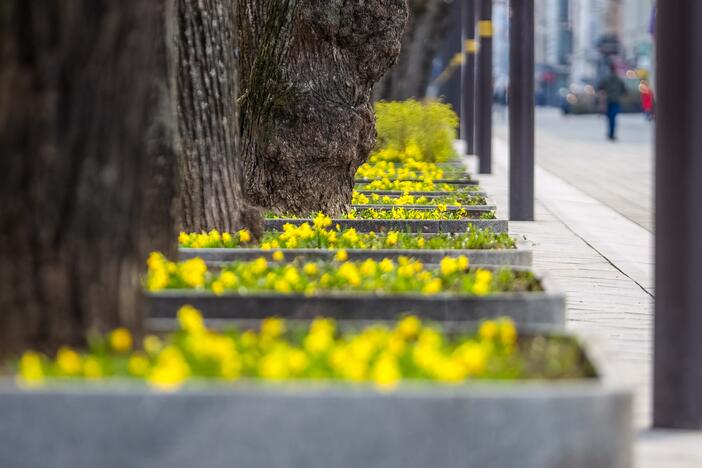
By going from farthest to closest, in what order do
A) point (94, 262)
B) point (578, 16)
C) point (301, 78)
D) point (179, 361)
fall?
point (578, 16)
point (301, 78)
point (94, 262)
point (179, 361)

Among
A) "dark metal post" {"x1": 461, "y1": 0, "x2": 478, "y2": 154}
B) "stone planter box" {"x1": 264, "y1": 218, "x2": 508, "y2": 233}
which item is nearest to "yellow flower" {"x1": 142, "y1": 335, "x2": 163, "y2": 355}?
"stone planter box" {"x1": 264, "y1": 218, "x2": 508, "y2": 233}

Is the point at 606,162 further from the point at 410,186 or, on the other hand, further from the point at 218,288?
the point at 218,288

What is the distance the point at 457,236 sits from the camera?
359 inches

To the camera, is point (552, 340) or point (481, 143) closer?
point (552, 340)

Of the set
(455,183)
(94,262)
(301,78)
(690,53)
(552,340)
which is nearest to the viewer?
(94,262)

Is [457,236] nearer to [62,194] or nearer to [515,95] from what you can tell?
[62,194]

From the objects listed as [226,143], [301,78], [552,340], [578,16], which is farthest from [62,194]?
[578,16]

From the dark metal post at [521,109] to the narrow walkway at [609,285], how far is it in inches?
13.0

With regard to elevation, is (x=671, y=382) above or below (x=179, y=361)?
below

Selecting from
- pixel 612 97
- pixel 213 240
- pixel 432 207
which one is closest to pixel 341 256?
pixel 213 240

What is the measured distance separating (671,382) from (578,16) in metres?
99.4

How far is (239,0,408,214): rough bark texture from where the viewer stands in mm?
11391

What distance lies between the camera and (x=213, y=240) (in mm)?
8344

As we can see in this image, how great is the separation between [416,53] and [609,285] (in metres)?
20.2
